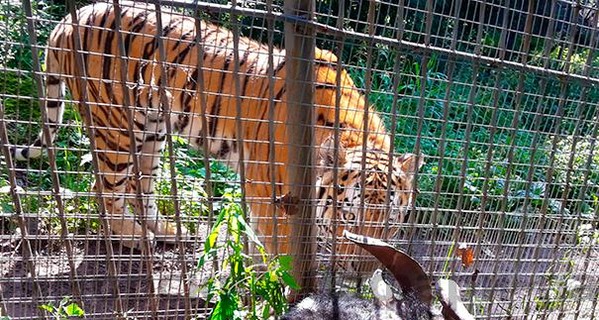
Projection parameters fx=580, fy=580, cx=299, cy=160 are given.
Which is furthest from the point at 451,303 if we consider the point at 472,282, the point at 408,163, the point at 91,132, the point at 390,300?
the point at 91,132

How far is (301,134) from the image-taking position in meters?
2.34

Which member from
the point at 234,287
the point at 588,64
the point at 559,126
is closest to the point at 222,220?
the point at 234,287

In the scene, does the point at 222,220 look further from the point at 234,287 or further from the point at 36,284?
the point at 36,284

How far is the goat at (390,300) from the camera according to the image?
203 centimetres

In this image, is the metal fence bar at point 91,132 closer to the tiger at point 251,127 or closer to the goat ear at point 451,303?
the tiger at point 251,127

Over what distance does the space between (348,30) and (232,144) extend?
1.13 meters

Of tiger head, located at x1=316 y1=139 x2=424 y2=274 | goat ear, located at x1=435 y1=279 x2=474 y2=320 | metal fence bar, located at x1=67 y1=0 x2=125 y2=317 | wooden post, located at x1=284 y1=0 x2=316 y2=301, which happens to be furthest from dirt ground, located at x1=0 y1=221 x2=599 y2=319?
goat ear, located at x1=435 y1=279 x2=474 y2=320

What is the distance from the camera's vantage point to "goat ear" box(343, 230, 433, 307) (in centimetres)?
218

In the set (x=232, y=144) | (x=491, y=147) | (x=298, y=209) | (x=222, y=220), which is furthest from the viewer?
(x=232, y=144)

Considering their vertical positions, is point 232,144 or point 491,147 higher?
point 491,147

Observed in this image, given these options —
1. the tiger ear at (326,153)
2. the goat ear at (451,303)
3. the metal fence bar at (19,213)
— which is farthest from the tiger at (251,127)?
the goat ear at (451,303)

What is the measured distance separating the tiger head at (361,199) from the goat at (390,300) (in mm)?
389

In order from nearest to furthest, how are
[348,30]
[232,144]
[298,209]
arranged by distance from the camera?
[348,30] < [298,209] < [232,144]

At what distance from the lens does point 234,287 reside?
202cm
